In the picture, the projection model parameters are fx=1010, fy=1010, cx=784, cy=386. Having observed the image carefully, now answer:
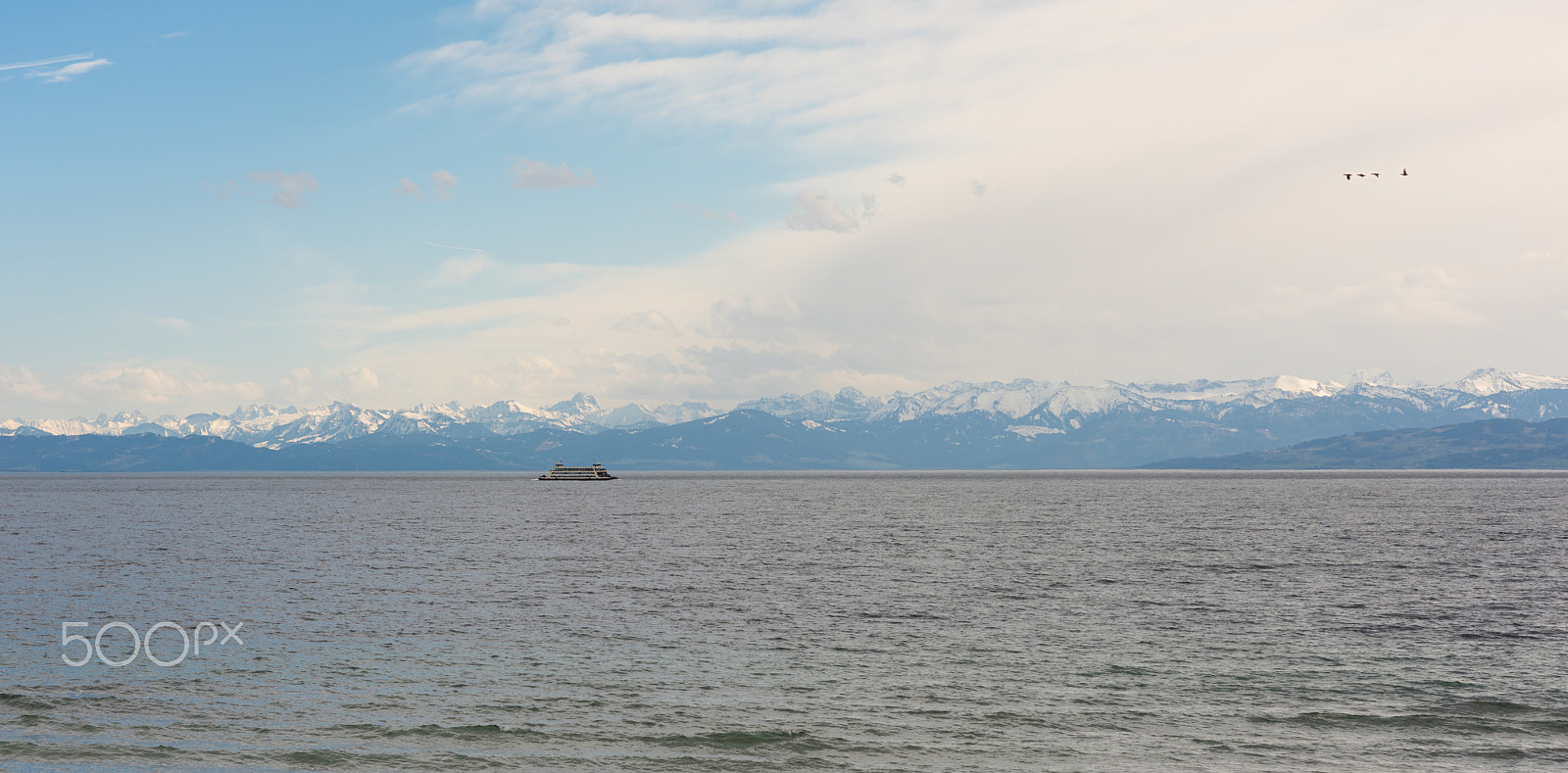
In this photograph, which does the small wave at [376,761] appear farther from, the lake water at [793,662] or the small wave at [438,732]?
the small wave at [438,732]

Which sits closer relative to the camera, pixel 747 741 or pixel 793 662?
pixel 747 741

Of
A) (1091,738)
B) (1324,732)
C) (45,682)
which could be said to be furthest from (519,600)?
(1324,732)

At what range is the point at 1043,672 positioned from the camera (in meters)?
43.2

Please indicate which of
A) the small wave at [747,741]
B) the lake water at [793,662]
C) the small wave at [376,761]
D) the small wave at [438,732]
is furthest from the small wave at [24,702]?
the small wave at [747,741]

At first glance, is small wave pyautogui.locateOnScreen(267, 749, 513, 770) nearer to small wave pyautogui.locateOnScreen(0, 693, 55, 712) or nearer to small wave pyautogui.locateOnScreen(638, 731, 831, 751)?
small wave pyautogui.locateOnScreen(638, 731, 831, 751)

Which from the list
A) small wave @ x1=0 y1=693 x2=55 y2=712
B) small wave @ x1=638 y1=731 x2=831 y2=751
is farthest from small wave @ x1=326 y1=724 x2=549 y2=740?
small wave @ x1=0 y1=693 x2=55 y2=712

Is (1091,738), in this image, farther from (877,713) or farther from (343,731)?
(343,731)

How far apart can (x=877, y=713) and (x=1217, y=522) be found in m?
138

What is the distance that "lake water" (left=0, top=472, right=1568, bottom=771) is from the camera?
31.6 meters

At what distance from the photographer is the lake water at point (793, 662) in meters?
31.6

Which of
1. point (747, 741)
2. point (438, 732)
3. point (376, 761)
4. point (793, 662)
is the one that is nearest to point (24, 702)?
point (438, 732)

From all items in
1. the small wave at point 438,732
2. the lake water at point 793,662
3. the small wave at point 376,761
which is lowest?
the lake water at point 793,662

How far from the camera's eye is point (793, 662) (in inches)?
1775

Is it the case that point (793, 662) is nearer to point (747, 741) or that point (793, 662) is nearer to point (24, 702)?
point (747, 741)
